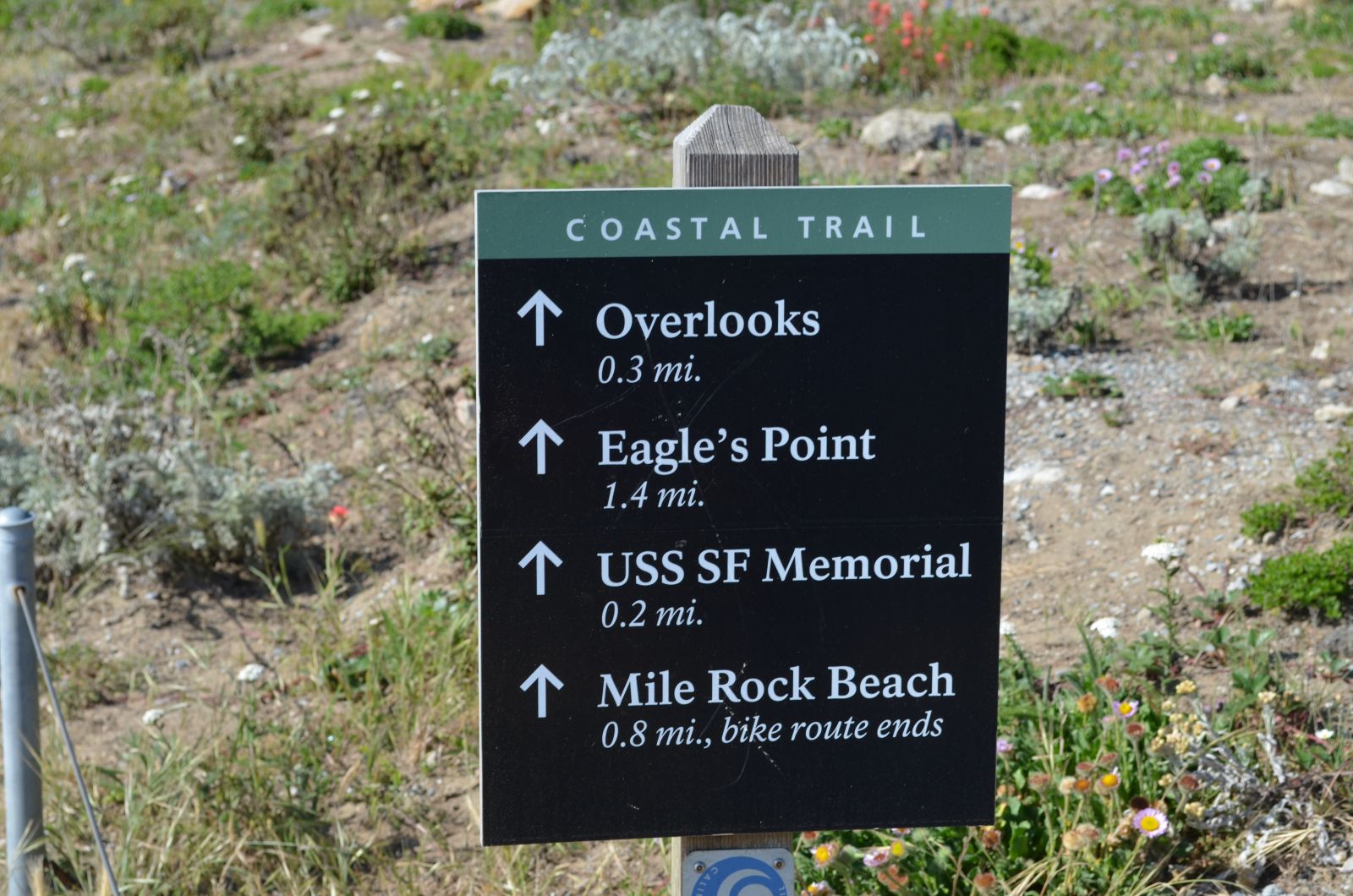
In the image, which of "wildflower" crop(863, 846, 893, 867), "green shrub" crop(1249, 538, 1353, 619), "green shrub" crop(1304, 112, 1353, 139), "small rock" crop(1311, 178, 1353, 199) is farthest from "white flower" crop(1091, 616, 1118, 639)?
"green shrub" crop(1304, 112, 1353, 139)

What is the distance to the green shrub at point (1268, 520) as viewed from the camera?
4070 mm

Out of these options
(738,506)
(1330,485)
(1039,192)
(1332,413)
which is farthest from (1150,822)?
(1039,192)

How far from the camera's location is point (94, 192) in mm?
9469

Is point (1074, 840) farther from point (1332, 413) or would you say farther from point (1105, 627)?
point (1332, 413)

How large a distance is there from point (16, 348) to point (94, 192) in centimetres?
256

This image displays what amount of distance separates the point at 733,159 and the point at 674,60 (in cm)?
708

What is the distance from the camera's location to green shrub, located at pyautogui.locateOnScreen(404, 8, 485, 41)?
12.2m

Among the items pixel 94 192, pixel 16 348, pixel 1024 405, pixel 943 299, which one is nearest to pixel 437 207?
pixel 16 348

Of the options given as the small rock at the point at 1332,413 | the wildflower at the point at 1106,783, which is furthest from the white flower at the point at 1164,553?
the small rock at the point at 1332,413

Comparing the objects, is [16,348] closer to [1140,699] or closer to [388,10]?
[1140,699]

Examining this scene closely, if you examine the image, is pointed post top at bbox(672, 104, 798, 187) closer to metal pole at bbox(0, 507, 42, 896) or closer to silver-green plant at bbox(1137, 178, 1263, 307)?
metal pole at bbox(0, 507, 42, 896)

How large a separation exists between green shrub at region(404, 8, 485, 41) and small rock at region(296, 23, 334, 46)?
41.8 inches

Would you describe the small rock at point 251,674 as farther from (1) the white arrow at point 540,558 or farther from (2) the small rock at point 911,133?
(2) the small rock at point 911,133

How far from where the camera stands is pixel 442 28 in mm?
12234
